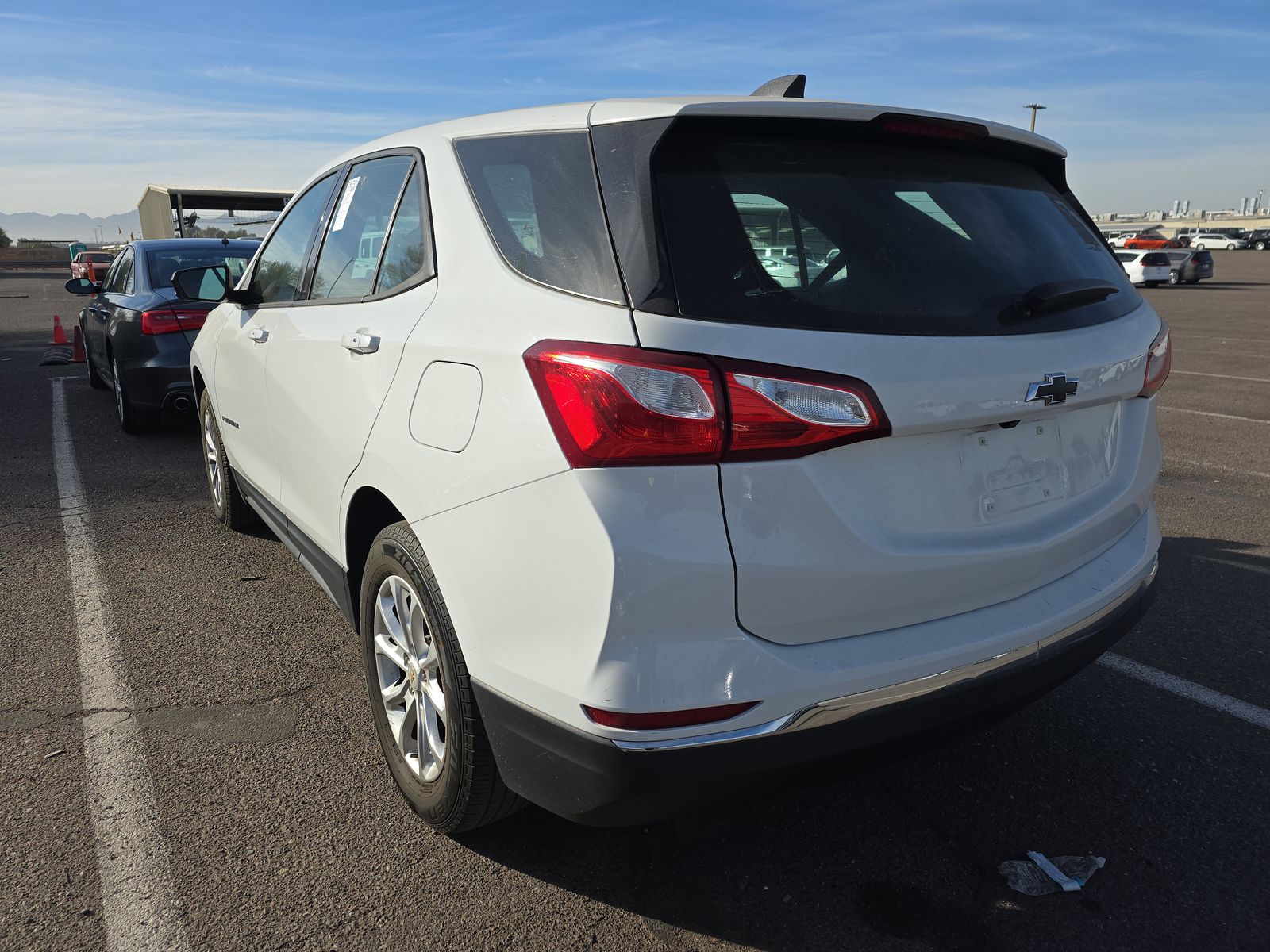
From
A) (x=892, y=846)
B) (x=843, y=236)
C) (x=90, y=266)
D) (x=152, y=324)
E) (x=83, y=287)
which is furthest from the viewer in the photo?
(x=90, y=266)

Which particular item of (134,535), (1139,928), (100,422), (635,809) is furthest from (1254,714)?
(100,422)

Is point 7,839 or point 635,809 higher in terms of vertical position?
point 635,809

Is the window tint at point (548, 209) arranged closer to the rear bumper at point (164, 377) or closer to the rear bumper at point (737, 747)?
the rear bumper at point (737, 747)

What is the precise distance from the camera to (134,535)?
5074mm

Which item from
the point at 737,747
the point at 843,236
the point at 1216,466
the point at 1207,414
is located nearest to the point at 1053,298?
the point at 843,236

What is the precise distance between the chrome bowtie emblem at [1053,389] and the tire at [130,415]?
6.98 m

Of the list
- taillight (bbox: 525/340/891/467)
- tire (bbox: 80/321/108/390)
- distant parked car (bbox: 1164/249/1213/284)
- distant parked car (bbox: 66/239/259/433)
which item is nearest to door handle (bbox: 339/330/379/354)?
taillight (bbox: 525/340/891/467)

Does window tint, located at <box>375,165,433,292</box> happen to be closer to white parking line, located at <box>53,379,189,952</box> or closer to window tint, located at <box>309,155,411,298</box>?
window tint, located at <box>309,155,411,298</box>

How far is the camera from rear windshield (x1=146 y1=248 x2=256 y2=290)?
24.7 feet

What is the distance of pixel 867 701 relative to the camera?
6.26 ft

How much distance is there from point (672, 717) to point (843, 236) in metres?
1.06

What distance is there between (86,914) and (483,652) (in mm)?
1175

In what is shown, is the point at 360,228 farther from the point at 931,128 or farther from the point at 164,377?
the point at 164,377

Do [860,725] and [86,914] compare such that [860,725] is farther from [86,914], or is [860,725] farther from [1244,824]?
[86,914]
